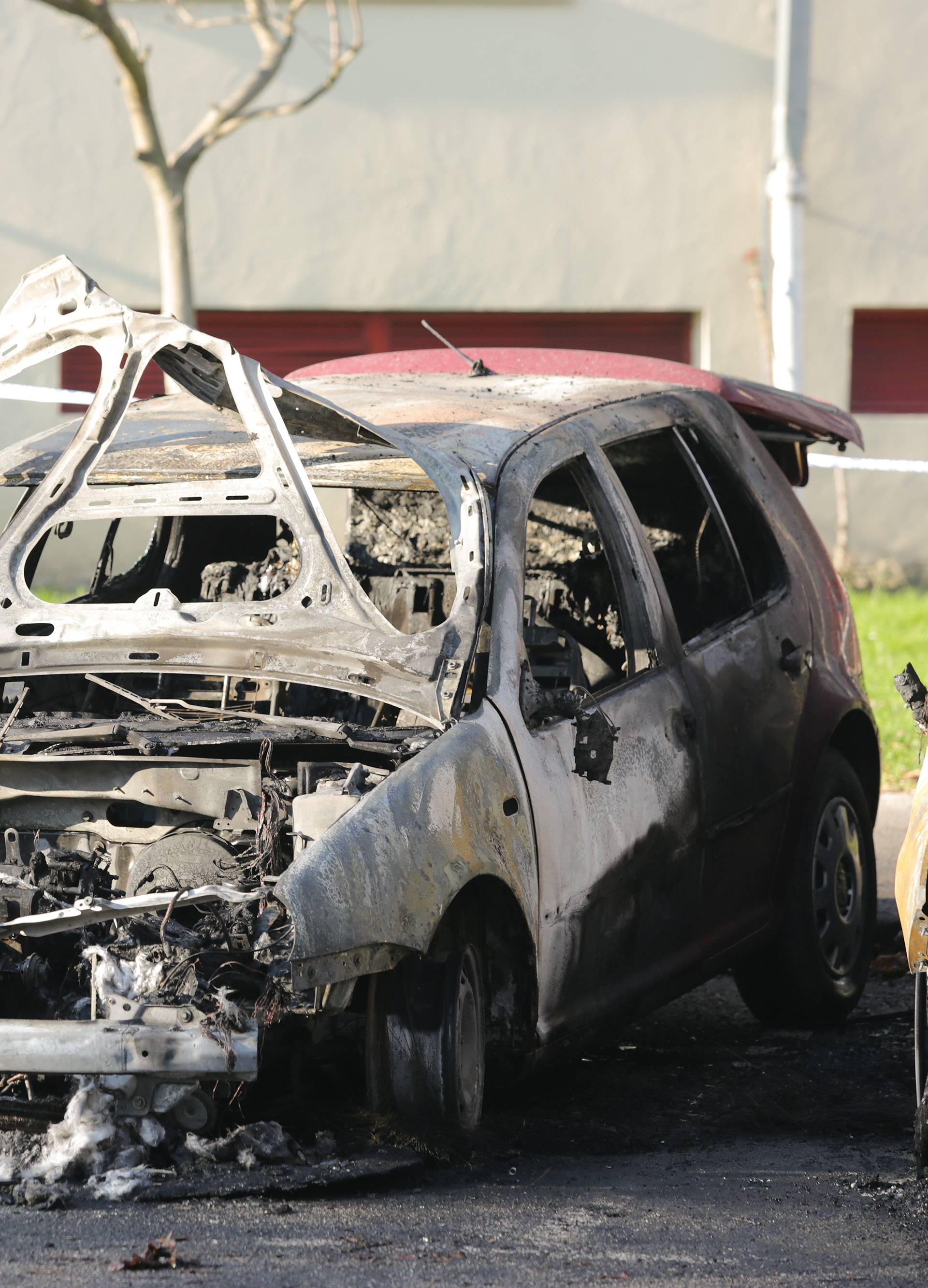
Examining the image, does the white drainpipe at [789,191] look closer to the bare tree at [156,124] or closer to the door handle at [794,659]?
the bare tree at [156,124]

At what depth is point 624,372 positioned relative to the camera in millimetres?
6387

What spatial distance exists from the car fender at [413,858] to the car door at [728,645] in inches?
41.3

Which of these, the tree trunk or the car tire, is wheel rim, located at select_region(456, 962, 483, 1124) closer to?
the car tire

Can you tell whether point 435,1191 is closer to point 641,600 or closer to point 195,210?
point 641,600

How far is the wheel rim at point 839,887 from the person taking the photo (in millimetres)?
5719

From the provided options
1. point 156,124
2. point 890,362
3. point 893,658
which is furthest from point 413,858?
point 890,362

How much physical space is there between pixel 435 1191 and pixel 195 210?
1079 cm

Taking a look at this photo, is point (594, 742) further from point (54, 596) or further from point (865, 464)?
point (865, 464)

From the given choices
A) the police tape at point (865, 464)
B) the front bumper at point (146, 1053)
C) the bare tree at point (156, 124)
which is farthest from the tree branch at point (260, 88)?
the front bumper at point (146, 1053)

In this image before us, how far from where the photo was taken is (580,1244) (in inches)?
139

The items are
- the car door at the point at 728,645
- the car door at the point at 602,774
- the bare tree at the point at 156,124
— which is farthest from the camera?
the bare tree at the point at 156,124

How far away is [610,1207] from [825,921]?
2.14 metres

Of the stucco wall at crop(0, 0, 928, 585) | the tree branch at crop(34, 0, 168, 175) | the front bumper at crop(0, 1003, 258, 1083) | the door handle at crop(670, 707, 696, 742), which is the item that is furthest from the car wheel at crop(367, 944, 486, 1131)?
the stucco wall at crop(0, 0, 928, 585)

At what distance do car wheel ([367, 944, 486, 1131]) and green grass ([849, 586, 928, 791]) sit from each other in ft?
13.6
